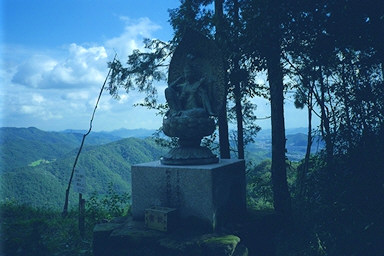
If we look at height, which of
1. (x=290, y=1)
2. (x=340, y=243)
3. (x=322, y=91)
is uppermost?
(x=290, y=1)

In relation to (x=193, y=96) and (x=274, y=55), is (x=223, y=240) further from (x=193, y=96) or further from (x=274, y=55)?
(x=274, y=55)

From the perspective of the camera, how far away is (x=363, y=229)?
370cm

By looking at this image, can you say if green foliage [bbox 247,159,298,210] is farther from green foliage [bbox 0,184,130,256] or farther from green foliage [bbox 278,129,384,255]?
green foliage [bbox 0,184,130,256]

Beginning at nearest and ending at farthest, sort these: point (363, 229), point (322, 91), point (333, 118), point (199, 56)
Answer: point (363, 229) → point (199, 56) → point (333, 118) → point (322, 91)

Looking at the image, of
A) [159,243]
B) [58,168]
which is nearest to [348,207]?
[159,243]

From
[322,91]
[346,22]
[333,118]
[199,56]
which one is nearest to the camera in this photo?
[346,22]

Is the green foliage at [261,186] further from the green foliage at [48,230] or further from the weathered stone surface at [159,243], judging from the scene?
the green foliage at [48,230]

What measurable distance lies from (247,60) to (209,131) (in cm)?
168

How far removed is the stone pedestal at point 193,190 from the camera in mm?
3805

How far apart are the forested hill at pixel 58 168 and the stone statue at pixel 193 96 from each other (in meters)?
23.9

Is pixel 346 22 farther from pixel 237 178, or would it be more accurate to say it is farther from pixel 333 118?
pixel 237 178

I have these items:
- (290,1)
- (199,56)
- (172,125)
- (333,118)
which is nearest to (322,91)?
(333,118)

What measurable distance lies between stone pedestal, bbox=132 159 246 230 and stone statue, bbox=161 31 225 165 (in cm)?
24

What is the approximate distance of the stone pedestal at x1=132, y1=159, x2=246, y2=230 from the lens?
380cm
